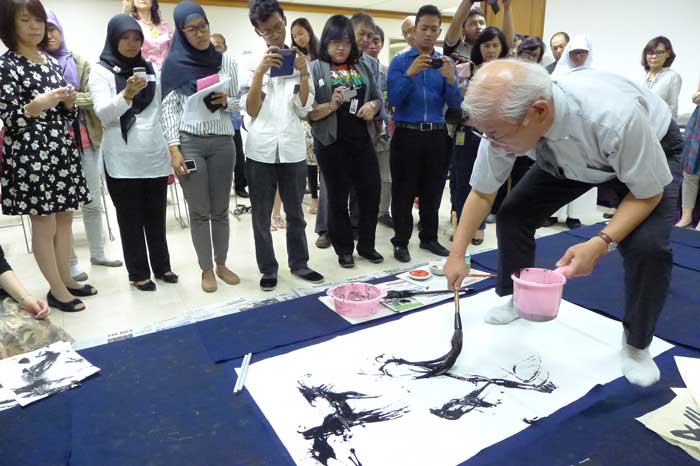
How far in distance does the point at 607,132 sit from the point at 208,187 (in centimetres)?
171

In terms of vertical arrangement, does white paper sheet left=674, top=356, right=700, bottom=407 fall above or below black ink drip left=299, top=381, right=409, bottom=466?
above

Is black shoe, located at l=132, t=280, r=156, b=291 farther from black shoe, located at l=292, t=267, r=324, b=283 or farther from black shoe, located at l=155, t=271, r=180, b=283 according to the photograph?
black shoe, located at l=292, t=267, r=324, b=283

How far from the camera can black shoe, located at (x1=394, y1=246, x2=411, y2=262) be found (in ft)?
9.11

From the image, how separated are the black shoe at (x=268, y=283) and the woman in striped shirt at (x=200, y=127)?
24 cm

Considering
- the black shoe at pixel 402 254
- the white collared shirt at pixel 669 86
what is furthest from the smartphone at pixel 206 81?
the white collared shirt at pixel 669 86

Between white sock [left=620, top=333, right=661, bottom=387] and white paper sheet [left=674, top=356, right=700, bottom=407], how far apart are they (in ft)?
0.21

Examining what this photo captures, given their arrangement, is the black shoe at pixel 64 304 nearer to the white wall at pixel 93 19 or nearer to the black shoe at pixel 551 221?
the black shoe at pixel 551 221

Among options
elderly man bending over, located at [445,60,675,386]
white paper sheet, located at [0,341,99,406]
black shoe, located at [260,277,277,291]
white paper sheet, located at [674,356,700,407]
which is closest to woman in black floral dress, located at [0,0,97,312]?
white paper sheet, located at [0,341,99,406]

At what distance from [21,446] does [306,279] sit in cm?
147

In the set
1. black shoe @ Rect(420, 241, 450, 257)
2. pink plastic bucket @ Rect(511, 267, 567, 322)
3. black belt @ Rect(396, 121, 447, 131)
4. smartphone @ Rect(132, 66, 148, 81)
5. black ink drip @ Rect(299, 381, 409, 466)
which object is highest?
smartphone @ Rect(132, 66, 148, 81)

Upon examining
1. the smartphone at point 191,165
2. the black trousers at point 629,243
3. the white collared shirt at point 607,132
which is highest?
the white collared shirt at point 607,132

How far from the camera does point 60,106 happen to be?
2098 mm

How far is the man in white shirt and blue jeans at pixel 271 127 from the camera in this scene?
2.17m

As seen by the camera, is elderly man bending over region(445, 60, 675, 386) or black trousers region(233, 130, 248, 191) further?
black trousers region(233, 130, 248, 191)
